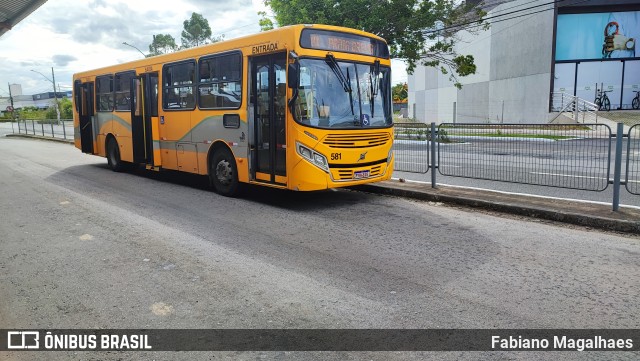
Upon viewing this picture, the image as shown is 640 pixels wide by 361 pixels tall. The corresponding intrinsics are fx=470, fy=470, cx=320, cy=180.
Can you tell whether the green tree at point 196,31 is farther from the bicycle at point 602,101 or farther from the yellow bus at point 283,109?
the yellow bus at point 283,109

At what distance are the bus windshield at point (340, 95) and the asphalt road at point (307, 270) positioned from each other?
159 centimetres

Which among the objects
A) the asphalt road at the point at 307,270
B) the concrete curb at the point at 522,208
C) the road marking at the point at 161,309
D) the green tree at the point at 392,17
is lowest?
the road marking at the point at 161,309

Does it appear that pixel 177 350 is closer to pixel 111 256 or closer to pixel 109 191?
pixel 111 256

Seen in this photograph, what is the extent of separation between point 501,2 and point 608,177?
31209mm

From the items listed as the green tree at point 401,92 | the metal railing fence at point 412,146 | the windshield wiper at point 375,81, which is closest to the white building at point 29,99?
the green tree at point 401,92

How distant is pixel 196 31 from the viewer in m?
72.0

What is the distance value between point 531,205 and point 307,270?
14.3ft

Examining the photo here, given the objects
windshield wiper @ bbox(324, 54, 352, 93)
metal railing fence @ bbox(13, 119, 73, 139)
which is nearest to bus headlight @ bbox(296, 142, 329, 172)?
windshield wiper @ bbox(324, 54, 352, 93)

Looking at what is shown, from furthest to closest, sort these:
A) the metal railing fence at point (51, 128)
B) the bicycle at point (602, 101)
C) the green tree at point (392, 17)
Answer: the bicycle at point (602, 101), the metal railing fence at point (51, 128), the green tree at point (392, 17)

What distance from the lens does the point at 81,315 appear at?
4180 millimetres

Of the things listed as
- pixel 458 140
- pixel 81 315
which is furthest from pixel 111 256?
pixel 458 140

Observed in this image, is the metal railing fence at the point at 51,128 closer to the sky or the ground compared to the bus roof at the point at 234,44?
closer to the ground

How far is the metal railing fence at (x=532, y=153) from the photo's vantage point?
7887 mm

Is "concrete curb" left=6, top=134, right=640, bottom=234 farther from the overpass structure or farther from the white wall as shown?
the white wall
